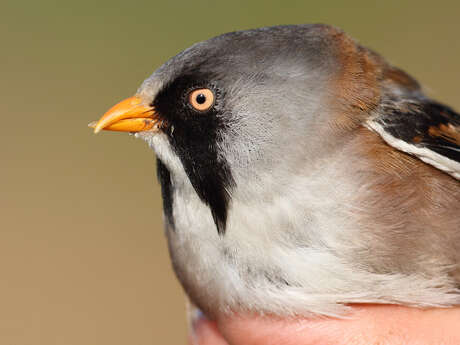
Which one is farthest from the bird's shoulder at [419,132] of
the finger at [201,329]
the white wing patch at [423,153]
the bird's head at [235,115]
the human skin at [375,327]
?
the finger at [201,329]

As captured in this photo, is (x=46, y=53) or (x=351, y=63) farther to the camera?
(x=46, y=53)

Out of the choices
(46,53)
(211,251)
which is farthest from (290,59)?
(46,53)

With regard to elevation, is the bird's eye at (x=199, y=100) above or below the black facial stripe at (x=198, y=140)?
above

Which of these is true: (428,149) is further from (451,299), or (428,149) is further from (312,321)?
(312,321)

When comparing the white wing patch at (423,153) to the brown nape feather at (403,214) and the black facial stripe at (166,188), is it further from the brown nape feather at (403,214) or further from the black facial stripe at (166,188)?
the black facial stripe at (166,188)

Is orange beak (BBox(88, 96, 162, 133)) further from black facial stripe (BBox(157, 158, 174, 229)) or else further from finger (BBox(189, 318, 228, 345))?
finger (BBox(189, 318, 228, 345))

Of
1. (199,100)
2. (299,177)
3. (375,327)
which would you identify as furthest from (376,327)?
(199,100)

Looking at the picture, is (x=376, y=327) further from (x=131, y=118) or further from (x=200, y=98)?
(x=131, y=118)
